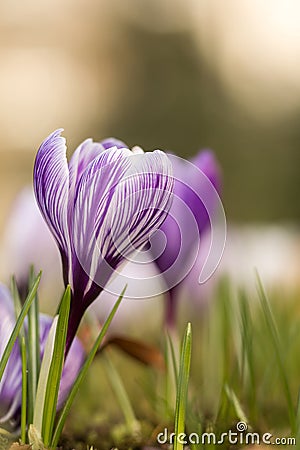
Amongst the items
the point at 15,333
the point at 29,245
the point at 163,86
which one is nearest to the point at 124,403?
the point at 29,245

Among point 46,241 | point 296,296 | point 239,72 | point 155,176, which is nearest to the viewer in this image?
point 155,176

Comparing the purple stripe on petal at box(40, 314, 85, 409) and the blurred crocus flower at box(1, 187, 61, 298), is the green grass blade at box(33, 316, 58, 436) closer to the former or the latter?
the purple stripe on petal at box(40, 314, 85, 409)

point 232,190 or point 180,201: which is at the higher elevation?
point 180,201

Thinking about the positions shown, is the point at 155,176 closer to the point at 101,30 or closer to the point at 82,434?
the point at 82,434

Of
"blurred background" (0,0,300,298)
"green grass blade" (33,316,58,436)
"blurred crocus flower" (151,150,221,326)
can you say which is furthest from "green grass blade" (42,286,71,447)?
"blurred background" (0,0,300,298)

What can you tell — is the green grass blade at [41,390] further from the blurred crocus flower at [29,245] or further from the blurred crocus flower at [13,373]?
the blurred crocus flower at [29,245]

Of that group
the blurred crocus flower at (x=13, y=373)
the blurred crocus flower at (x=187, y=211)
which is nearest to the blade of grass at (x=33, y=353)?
the blurred crocus flower at (x=13, y=373)

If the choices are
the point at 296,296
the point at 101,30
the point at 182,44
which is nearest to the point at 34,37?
the point at 101,30
